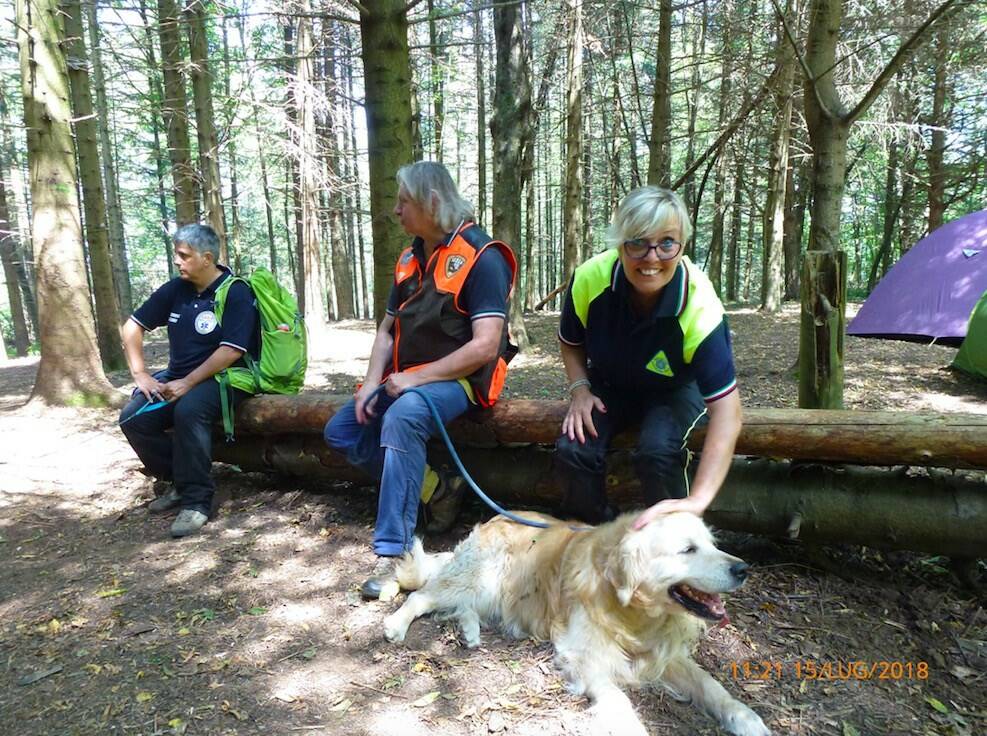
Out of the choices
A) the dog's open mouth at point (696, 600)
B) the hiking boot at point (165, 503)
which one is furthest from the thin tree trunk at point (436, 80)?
the dog's open mouth at point (696, 600)

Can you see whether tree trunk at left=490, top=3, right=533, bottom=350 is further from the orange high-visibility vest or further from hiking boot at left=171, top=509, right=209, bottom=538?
hiking boot at left=171, top=509, right=209, bottom=538

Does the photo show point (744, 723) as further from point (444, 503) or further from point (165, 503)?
point (165, 503)

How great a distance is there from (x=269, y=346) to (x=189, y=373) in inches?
22.2

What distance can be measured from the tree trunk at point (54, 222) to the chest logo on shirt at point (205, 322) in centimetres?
344

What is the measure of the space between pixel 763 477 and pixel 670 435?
0.81 meters

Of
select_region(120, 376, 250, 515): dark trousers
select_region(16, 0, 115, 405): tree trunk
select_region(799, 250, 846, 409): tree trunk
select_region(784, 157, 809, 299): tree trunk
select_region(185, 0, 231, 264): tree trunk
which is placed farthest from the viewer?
select_region(784, 157, 809, 299): tree trunk

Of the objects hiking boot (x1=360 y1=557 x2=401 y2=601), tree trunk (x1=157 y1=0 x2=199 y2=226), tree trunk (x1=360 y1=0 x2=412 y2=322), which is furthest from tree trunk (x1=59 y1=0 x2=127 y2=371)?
hiking boot (x1=360 y1=557 x2=401 y2=601)

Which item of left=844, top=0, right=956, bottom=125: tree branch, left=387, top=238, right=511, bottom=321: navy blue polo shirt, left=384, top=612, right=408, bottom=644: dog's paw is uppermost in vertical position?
left=844, top=0, right=956, bottom=125: tree branch

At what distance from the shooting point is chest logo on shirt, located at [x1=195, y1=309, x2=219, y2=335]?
14.1ft

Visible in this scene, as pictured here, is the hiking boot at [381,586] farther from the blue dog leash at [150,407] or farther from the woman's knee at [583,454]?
the blue dog leash at [150,407]

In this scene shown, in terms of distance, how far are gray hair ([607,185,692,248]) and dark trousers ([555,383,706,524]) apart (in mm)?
856

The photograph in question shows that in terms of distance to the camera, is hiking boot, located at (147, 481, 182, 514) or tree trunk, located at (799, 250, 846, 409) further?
hiking boot, located at (147, 481, 182, 514)

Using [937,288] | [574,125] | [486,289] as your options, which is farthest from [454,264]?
[574,125]

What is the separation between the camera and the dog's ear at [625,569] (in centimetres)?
231
